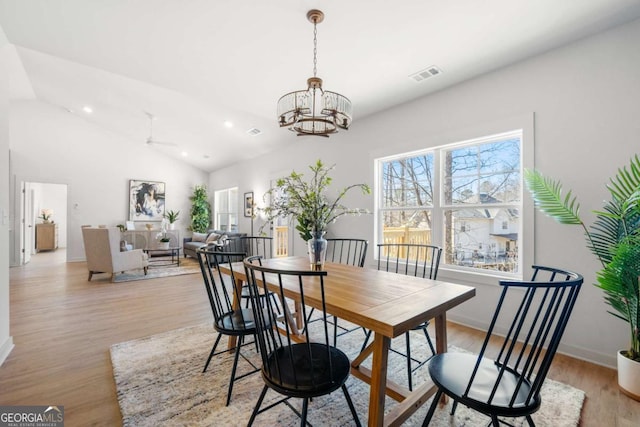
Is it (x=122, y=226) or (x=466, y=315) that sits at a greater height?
(x=122, y=226)

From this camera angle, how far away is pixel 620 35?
2.32 m

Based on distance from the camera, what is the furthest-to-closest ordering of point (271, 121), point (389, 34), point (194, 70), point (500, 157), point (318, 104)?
1. point (271, 121)
2. point (318, 104)
3. point (194, 70)
4. point (500, 157)
5. point (389, 34)

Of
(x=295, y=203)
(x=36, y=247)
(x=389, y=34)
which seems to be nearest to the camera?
(x=295, y=203)

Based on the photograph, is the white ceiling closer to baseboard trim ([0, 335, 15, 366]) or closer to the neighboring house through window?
the neighboring house through window

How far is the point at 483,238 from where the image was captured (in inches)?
126

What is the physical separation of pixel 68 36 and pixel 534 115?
5054 mm

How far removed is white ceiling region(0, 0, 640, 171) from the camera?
231 cm

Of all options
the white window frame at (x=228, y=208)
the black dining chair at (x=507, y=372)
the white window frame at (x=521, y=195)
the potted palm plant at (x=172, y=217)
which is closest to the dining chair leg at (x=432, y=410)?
the black dining chair at (x=507, y=372)

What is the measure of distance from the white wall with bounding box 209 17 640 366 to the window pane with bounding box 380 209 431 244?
90 centimetres

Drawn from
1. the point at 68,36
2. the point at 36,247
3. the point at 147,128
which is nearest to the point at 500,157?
the point at 68,36

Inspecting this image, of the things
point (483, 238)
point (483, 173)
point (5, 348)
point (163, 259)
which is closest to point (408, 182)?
point (483, 173)

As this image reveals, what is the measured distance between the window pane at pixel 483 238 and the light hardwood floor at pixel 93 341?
2.55 feet

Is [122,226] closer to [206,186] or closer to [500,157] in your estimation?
[206,186]

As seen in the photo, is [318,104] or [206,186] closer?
[318,104]
